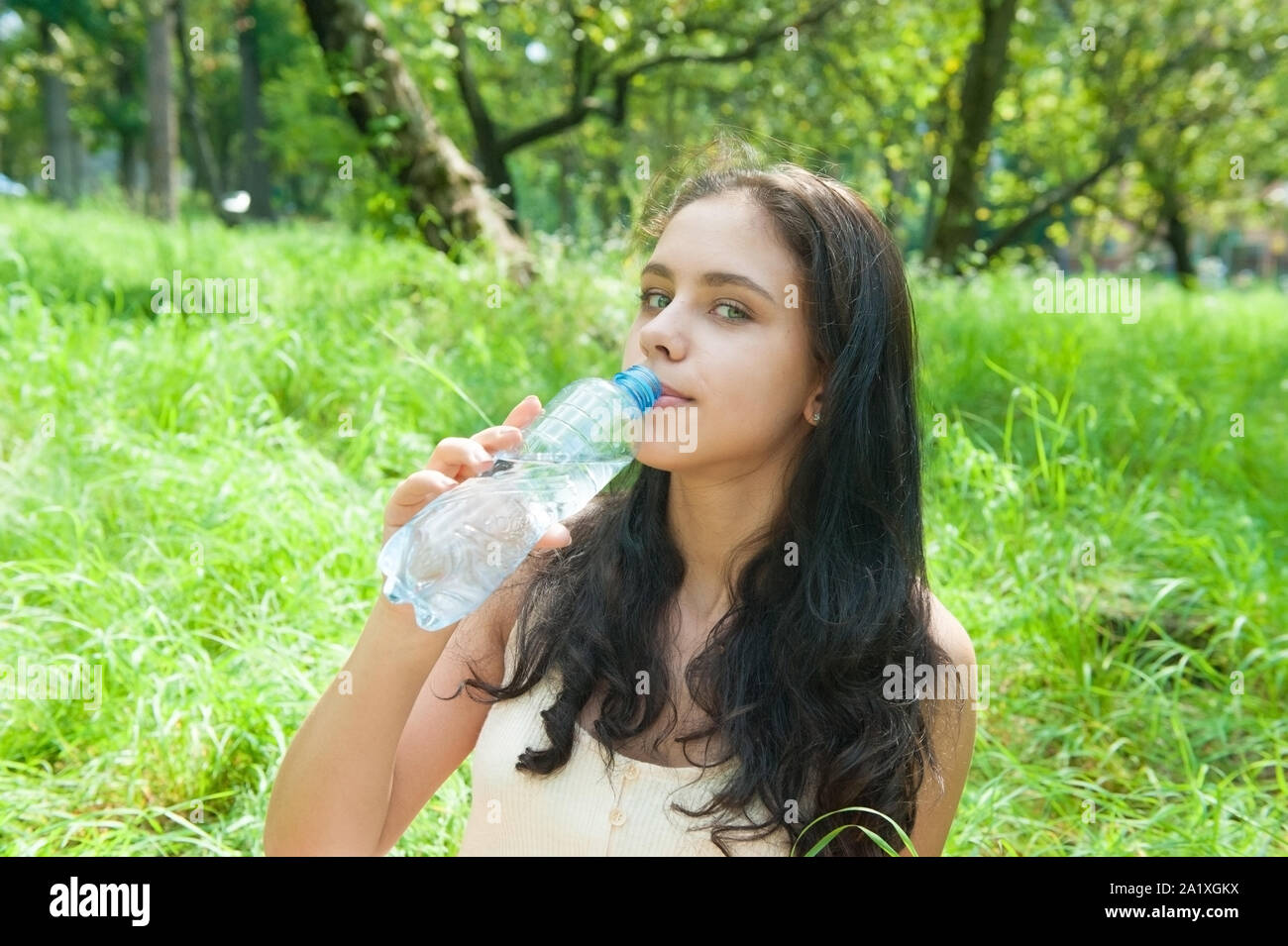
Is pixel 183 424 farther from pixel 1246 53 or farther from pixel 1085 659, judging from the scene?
pixel 1246 53

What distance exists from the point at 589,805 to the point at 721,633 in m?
0.35

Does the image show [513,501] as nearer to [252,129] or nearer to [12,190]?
[12,190]

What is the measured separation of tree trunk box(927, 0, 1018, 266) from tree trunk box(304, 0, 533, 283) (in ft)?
17.2

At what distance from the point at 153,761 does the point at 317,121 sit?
45.6 feet

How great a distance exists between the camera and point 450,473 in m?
1.56

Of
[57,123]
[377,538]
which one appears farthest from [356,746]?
[57,123]

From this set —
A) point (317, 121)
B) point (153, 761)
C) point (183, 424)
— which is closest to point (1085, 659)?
point (153, 761)

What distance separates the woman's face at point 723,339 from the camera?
1.74 m

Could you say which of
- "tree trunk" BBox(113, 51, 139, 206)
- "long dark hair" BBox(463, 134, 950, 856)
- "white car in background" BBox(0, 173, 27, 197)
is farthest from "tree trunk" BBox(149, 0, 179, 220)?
"tree trunk" BBox(113, 51, 139, 206)

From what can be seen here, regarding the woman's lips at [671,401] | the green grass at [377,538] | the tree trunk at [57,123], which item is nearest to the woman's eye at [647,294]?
the woman's lips at [671,401]

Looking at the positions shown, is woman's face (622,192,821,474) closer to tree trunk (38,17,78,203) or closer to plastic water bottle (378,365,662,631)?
plastic water bottle (378,365,662,631)

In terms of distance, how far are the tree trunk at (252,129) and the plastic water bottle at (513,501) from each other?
20.6 meters

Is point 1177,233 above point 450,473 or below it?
above
